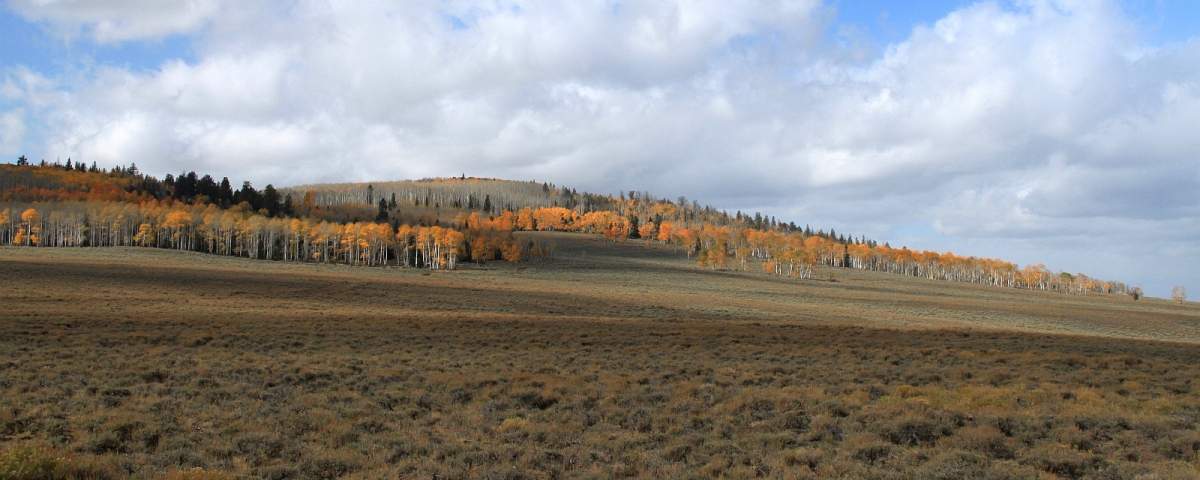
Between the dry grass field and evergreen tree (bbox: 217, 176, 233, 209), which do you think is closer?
the dry grass field

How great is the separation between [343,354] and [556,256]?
429 feet

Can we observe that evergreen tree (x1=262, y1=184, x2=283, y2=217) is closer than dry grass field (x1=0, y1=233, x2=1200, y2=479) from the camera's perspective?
No

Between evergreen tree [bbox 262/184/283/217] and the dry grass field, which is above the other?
evergreen tree [bbox 262/184/283/217]

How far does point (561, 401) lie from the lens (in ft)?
47.9

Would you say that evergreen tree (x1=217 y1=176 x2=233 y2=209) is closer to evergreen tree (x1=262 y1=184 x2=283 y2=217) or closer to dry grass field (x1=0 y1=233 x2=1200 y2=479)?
evergreen tree (x1=262 y1=184 x2=283 y2=217)

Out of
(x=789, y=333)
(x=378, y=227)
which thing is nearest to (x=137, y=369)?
(x=789, y=333)

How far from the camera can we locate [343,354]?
888 inches

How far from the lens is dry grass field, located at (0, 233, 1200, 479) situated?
31.3 ft

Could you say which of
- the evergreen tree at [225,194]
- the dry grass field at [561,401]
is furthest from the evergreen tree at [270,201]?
the dry grass field at [561,401]

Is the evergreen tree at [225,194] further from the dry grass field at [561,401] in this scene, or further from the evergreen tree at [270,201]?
the dry grass field at [561,401]

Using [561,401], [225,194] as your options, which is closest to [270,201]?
[225,194]

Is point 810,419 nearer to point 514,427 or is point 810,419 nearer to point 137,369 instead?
point 514,427

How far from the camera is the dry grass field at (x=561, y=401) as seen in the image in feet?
31.3

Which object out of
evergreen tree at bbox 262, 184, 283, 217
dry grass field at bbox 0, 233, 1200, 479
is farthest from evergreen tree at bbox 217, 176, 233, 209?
dry grass field at bbox 0, 233, 1200, 479
